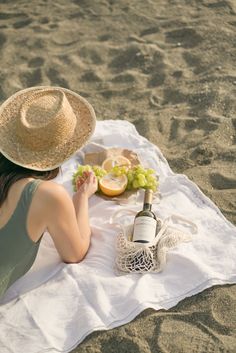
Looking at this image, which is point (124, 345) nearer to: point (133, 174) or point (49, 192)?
point (49, 192)

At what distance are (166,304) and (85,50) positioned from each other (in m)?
3.02

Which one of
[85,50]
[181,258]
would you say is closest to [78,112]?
[181,258]

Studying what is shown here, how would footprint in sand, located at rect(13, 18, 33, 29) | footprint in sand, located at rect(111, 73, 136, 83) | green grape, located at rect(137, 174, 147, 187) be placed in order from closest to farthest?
green grape, located at rect(137, 174, 147, 187) < footprint in sand, located at rect(111, 73, 136, 83) < footprint in sand, located at rect(13, 18, 33, 29)

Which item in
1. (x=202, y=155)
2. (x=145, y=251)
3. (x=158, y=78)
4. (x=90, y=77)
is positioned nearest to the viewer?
(x=145, y=251)

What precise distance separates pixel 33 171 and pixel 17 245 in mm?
364

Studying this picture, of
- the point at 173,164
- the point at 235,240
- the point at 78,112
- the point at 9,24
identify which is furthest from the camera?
the point at 9,24

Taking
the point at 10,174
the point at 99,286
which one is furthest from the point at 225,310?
the point at 10,174

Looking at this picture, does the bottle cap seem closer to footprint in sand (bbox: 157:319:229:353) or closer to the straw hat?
the straw hat

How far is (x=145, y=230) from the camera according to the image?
9.89ft

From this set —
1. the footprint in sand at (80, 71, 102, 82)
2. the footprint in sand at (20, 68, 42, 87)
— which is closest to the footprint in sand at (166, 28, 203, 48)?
the footprint in sand at (80, 71, 102, 82)

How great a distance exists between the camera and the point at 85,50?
5211mm

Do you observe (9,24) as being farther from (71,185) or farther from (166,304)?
(166,304)

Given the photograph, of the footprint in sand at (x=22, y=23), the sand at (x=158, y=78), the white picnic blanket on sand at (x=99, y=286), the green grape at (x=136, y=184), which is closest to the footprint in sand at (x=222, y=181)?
the sand at (x=158, y=78)

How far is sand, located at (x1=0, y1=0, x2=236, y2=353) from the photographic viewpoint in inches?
108
